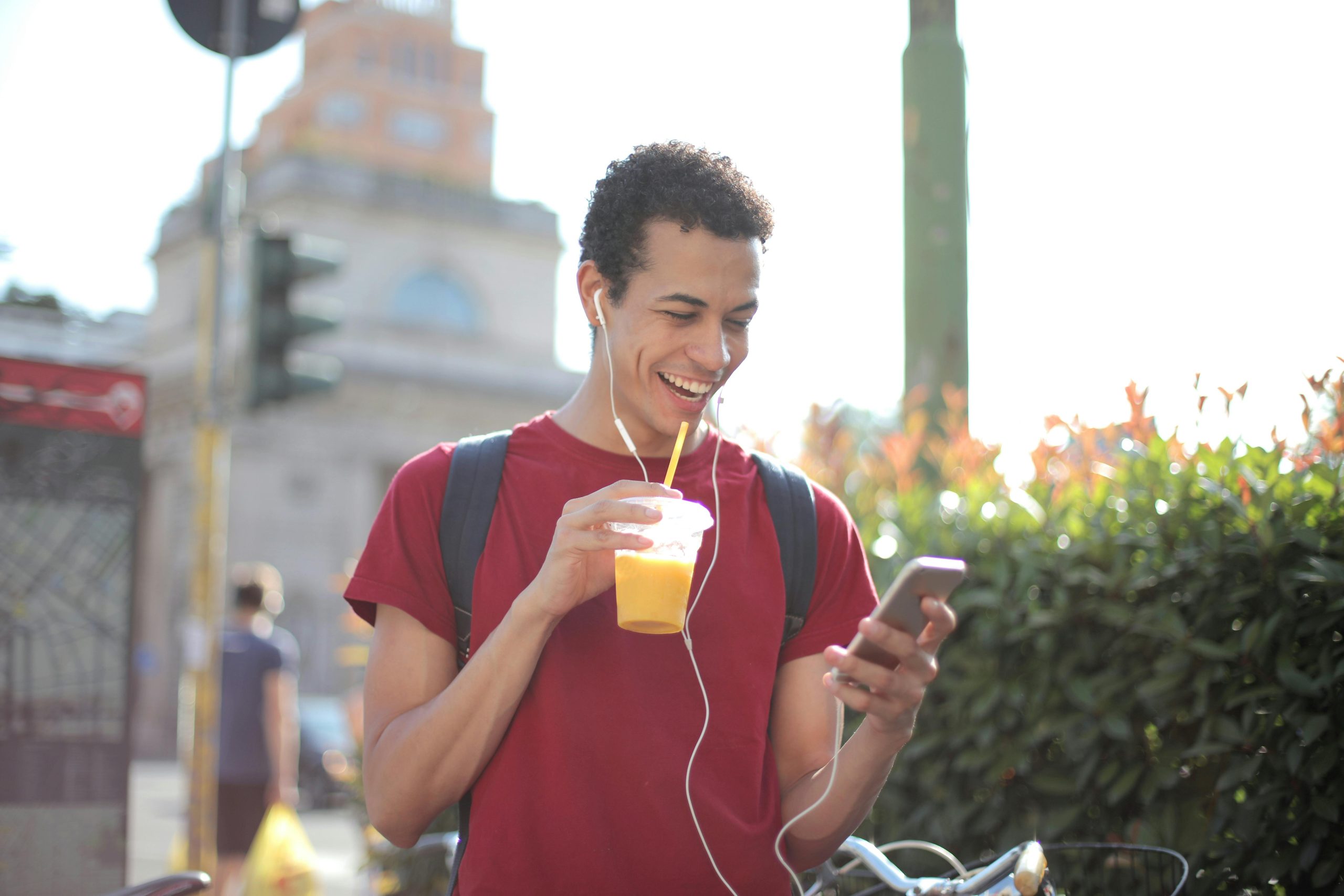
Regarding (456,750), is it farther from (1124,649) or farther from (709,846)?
(1124,649)

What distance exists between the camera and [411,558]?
2.03 meters

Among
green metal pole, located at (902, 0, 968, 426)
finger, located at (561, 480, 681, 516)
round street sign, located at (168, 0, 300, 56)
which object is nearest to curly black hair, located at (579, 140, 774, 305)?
finger, located at (561, 480, 681, 516)

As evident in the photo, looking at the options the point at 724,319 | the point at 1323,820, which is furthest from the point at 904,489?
the point at 724,319

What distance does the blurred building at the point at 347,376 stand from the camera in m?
33.6

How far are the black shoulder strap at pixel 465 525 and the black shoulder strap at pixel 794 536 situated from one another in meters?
0.47

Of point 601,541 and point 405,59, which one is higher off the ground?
point 405,59

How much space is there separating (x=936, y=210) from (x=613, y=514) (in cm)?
360

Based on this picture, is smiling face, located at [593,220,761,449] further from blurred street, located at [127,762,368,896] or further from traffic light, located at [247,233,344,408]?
traffic light, located at [247,233,344,408]

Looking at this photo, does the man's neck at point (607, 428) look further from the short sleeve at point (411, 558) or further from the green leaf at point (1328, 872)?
the green leaf at point (1328, 872)

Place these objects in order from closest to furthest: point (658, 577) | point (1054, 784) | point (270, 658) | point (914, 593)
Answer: point (914, 593), point (658, 577), point (1054, 784), point (270, 658)

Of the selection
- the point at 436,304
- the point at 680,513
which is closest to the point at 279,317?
the point at 680,513

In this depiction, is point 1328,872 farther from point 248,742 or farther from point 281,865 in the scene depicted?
point 248,742

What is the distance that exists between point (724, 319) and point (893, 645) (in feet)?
2.03

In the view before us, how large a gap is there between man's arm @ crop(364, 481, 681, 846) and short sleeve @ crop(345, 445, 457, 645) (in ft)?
0.11
